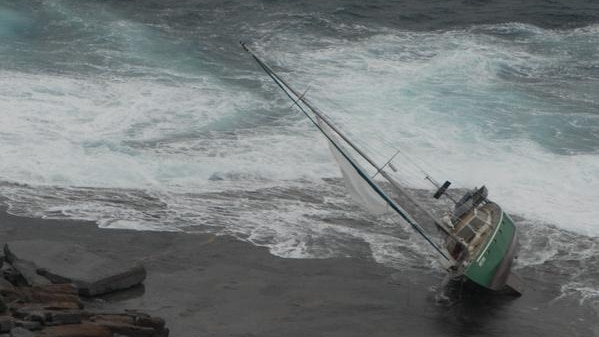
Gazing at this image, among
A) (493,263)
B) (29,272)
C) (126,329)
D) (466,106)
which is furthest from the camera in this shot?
(466,106)

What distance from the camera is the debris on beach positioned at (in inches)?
1043

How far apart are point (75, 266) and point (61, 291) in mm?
2573

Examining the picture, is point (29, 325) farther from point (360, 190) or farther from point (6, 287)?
point (360, 190)

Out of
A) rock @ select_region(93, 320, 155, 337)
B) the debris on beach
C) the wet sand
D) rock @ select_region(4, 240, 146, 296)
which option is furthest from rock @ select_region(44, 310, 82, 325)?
rock @ select_region(4, 240, 146, 296)

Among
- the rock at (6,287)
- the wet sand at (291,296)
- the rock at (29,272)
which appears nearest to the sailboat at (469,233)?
the wet sand at (291,296)

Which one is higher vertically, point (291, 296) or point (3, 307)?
point (3, 307)

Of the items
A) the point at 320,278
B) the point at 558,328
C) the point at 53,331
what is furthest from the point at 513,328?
the point at 53,331

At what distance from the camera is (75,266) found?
31.6 metres

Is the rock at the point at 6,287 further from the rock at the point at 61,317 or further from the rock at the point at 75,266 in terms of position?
the rock at the point at 61,317

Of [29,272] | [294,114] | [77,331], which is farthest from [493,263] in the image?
[294,114]

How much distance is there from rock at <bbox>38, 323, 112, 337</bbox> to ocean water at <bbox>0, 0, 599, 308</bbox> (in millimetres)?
10293

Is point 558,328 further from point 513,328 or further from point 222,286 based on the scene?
point 222,286

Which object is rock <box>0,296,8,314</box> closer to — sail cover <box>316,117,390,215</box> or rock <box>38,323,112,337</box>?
rock <box>38,323,112,337</box>

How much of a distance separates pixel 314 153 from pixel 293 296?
1405 centimetres
